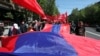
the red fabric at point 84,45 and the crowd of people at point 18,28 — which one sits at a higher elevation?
the red fabric at point 84,45

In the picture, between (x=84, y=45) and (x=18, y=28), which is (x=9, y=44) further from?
(x=18, y=28)

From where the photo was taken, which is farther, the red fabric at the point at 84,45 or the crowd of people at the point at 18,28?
the crowd of people at the point at 18,28

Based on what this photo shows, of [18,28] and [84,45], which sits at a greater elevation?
[84,45]

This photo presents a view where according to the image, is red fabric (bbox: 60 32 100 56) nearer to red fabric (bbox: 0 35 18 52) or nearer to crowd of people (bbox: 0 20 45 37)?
red fabric (bbox: 0 35 18 52)

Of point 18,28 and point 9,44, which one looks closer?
point 9,44

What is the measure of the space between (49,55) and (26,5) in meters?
1.18

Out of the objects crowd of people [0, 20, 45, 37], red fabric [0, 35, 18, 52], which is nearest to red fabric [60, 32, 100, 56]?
red fabric [0, 35, 18, 52]

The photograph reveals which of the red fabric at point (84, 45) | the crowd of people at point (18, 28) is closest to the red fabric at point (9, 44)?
the red fabric at point (84, 45)

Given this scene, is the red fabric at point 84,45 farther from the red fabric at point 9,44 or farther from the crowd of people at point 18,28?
the crowd of people at point 18,28

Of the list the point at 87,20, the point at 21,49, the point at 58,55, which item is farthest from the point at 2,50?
the point at 87,20

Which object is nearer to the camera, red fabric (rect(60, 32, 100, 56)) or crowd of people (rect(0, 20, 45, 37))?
red fabric (rect(60, 32, 100, 56))

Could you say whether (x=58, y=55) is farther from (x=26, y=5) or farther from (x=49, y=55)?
(x=26, y=5)

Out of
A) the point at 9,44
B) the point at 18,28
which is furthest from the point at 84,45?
the point at 18,28

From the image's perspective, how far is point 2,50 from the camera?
19.0ft
